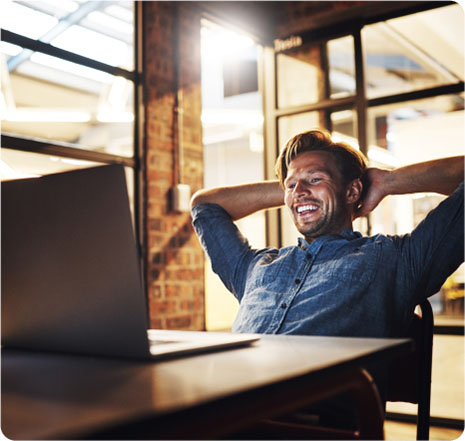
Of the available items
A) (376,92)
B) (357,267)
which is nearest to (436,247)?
(357,267)

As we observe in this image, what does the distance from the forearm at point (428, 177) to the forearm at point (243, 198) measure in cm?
37

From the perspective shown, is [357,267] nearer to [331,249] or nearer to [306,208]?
[331,249]

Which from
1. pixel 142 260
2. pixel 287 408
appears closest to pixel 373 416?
pixel 287 408

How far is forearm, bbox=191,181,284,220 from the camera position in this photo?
1.83 metres

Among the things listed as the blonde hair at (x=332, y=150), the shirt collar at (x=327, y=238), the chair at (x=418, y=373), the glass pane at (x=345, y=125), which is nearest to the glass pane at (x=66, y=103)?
the glass pane at (x=345, y=125)

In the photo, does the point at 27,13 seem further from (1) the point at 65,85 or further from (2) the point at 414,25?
(2) the point at 414,25

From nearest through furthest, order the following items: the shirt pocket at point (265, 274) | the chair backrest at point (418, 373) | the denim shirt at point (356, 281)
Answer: the chair backrest at point (418, 373)
the denim shirt at point (356, 281)
the shirt pocket at point (265, 274)

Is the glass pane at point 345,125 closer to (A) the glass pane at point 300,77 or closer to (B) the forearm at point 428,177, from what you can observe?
(A) the glass pane at point 300,77

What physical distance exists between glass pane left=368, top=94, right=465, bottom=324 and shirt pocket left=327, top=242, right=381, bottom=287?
2.10 metres

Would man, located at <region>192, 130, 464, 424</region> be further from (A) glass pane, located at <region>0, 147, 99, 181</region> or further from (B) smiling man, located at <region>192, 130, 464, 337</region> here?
(A) glass pane, located at <region>0, 147, 99, 181</region>

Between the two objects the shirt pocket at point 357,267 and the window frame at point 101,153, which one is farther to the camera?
the window frame at point 101,153

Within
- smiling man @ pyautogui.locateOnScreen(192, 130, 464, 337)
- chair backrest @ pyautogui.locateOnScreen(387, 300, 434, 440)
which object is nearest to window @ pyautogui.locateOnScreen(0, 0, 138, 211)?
smiling man @ pyautogui.locateOnScreen(192, 130, 464, 337)

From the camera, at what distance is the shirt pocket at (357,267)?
141cm

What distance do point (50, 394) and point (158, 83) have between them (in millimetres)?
3383
